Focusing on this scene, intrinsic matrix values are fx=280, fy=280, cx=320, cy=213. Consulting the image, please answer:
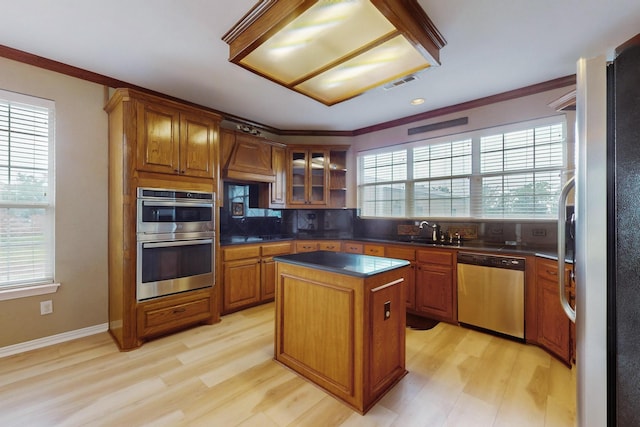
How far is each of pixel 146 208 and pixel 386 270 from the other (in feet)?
7.41

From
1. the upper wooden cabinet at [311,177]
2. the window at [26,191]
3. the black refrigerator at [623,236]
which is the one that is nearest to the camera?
the black refrigerator at [623,236]

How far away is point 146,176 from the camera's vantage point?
265cm

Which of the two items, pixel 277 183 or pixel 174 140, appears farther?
pixel 277 183

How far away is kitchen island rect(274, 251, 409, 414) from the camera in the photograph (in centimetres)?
179

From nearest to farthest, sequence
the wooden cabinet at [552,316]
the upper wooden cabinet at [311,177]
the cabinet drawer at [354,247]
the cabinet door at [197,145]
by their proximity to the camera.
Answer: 1. the wooden cabinet at [552,316]
2. the cabinet door at [197,145]
3. the cabinet drawer at [354,247]
4. the upper wooden cabinet at [311,177]

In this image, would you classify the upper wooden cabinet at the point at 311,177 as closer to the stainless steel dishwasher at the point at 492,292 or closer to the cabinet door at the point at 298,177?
the cabinet door at the point at 298,177

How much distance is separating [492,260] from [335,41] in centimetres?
252

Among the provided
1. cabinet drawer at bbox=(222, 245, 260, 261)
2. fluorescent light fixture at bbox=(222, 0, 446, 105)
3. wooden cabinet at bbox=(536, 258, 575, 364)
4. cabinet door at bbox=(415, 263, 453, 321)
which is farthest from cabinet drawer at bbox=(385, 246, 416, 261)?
fluorescent light fixture at bbox=(222, 0, 446, 105)

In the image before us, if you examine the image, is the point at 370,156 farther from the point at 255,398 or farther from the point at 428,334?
the point at 255,398

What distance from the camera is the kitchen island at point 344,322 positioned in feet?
5.86

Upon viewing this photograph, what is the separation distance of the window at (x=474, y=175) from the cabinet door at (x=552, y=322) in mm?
867

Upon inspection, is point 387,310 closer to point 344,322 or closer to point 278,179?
point 344,322

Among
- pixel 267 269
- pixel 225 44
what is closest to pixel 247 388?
pixel 267 269

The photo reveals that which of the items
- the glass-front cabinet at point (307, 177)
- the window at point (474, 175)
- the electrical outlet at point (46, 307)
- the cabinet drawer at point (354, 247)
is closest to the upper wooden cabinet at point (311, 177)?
the glass-front cabinet at point (307, 177)
